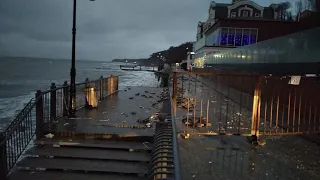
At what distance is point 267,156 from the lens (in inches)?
271

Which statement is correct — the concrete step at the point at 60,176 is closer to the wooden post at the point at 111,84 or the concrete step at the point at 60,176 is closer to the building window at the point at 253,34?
the wooden post at the point at 111,84

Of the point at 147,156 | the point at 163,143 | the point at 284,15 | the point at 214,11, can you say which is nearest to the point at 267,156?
Result: the point at 147,156

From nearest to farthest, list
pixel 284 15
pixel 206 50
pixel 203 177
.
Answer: pixel 203 177 → pixel 206 50 → pixel 284 15

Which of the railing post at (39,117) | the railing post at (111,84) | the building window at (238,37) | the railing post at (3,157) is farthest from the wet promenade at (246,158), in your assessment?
the building window at (238,37)

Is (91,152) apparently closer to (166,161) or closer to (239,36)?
(166,161)

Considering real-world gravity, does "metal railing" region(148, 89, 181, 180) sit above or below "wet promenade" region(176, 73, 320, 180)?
above

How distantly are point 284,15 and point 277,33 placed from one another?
2307 centimetres

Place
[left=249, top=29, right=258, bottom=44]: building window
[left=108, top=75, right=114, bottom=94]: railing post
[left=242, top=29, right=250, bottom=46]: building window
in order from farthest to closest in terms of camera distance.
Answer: [left=249, top=29, right=258, bottom=44]: building window → [left=242, top=29, right=250, bottom=46]: building window → [left=108, top=75, right=114, bottom=94]: railing post

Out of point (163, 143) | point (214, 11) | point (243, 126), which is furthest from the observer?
point (214, 11)

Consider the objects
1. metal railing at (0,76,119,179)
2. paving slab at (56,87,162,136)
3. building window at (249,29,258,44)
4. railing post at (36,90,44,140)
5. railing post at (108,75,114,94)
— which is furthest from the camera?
building window at (249,29,258,44)

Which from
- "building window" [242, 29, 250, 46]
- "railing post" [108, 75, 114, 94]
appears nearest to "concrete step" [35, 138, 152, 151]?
"railing post" [108, 75, 114, 94]

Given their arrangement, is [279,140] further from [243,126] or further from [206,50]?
[206,50]

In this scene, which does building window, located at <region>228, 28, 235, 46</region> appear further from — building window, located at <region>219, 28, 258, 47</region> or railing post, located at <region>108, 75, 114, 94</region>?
railing post, located at <region>108, 75, 114, 94</region>

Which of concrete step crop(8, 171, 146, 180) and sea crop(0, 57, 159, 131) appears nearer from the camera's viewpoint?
concrete step crop(8, 171, 146, 180)
